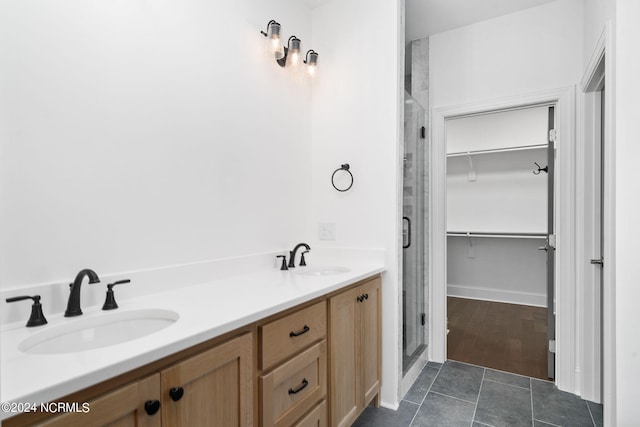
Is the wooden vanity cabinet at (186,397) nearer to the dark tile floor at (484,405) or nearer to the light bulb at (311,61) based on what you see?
the dark tile floor at (484,405)

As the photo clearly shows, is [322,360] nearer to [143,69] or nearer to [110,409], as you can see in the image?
[110,409]

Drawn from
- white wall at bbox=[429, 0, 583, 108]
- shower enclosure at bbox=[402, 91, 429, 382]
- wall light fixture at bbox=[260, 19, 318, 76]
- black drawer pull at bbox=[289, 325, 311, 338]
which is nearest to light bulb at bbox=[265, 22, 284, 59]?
wall light fixture at bbox=[260, 19, 318, 76]

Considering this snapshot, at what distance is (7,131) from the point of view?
102 cm

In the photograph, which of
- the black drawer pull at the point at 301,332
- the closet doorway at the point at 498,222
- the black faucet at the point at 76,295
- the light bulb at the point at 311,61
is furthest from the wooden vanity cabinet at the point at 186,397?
the closet doorway at the point at 498,222

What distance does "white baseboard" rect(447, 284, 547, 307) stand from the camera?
13.7 feet

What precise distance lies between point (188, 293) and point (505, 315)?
3.82m

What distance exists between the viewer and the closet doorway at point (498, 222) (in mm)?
3996

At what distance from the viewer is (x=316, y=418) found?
1442 millimetres

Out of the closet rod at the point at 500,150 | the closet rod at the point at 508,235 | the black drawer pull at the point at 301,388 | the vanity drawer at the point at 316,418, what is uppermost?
the closet rod at the point at 500,150

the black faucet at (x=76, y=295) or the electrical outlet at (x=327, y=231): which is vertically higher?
the electrical outlet at (x=327, y=231)

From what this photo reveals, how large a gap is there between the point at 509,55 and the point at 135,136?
270cm

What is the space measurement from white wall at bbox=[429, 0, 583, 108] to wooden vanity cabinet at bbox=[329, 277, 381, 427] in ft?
5.98

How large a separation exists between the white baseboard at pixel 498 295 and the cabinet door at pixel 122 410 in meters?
4.61

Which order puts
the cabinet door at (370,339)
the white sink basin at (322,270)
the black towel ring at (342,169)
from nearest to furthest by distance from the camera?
the cabinet door at (370,339)
the white sink basin at (322,270)
the black towel ring at (342,169)
